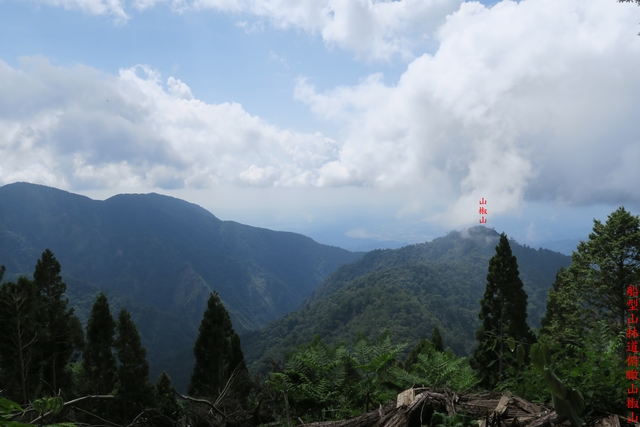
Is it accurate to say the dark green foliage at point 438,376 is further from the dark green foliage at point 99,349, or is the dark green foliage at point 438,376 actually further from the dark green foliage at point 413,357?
the dark green foliage at point 99,349

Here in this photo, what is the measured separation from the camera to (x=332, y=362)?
13.5 ft

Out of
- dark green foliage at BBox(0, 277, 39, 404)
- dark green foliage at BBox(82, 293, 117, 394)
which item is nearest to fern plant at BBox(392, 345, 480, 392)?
dark green foliage at BBox(0, 277, 39, 404)

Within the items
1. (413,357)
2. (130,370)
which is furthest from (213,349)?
(413,357)

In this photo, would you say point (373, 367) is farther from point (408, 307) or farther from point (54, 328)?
point (408, 307)

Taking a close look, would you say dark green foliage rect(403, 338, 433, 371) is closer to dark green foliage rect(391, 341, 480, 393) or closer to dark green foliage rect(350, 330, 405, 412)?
dark green foliage rect(391, 341, 480, 393)

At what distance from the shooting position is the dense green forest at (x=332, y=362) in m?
2.75

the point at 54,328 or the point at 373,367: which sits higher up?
the point at 373,367

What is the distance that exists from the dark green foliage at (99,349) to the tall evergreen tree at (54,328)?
714 millimetres

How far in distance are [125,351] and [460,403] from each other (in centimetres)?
2500

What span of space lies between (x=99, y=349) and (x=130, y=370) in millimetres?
2292

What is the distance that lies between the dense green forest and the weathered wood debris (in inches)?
4.2

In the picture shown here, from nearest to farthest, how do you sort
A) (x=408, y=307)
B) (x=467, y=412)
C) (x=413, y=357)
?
(x=467, y=412)
(x=413, y=357)
(x=408, y=307)

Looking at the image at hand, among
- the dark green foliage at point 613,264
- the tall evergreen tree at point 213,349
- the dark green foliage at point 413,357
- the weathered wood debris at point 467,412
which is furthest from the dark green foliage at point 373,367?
the tall evergreen tree at point 213,349

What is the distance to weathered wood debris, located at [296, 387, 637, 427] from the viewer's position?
7.50 feet
